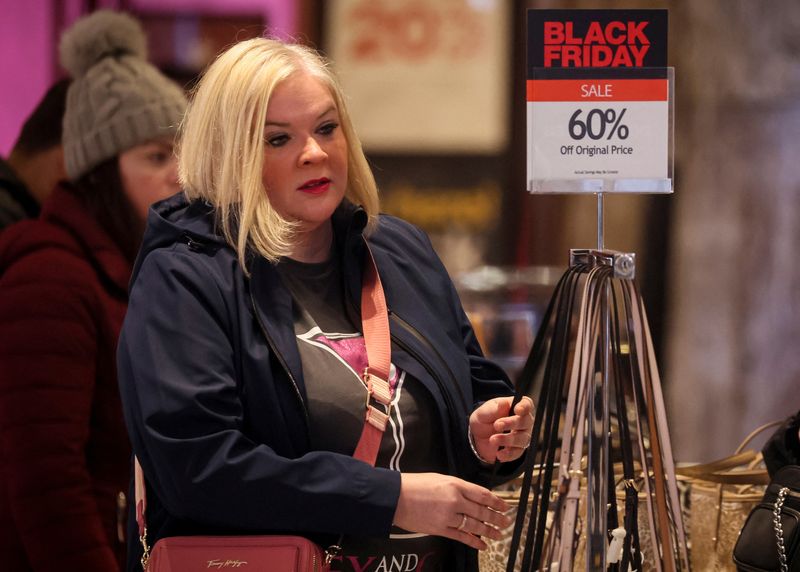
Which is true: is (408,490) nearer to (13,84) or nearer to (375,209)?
(375,209)

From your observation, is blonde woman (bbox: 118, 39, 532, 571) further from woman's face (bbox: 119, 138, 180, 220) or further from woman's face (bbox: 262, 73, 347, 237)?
woman's face (bbox: 119, 138, 180, 220)

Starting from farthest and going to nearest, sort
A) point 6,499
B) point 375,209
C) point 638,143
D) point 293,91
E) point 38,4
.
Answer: point 38,4 < point 6,499 < point 375,209 < point 293,91 < point 638,143

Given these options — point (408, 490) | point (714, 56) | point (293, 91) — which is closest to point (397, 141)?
point (714, 56)

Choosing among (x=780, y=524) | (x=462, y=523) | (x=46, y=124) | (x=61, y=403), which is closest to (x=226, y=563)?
(x=462, y=523)

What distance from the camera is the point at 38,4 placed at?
12.5ft

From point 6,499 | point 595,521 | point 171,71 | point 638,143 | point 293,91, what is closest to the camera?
point 595,521

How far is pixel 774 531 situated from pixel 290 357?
35.2 inches

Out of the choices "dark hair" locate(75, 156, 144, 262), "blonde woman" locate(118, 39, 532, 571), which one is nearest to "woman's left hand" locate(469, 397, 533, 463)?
"blonde woman" locate(118, 39, 532, 571)

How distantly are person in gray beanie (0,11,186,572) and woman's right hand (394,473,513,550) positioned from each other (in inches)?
38.4

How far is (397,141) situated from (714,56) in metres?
1.21

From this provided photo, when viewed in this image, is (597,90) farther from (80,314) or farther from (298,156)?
(80,314)

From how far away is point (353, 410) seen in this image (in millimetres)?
1824

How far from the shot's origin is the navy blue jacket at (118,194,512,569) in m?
1.70

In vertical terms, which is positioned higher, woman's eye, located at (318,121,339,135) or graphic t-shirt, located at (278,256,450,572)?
woman's eye, located at (318,121,339,135)
